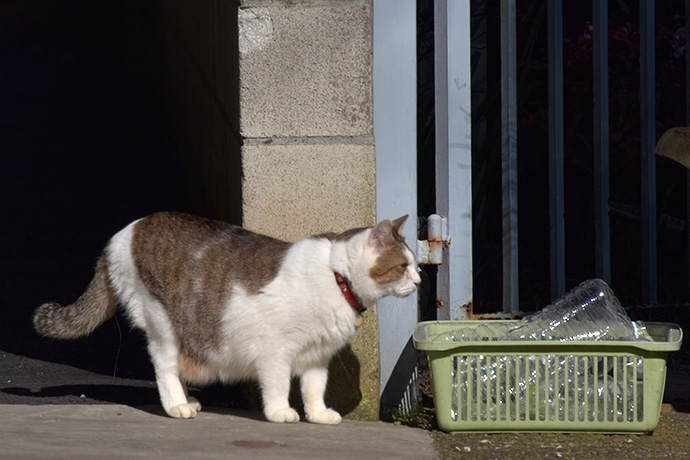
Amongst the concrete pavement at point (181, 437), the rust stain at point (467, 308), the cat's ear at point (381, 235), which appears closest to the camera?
the concrete pavement at point (181, 437)

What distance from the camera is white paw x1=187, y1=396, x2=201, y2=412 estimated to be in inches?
133

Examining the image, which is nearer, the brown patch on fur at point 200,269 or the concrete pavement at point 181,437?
the concrete pavement at point 181,437

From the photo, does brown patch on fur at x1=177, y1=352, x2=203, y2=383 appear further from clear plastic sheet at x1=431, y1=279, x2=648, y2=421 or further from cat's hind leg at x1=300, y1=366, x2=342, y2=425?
clear plastic sheet at x1=431, y1=279, x2=648, y2=421

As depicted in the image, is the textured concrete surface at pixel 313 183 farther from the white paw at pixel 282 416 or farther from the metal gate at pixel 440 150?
the white paw at pixel 282 416

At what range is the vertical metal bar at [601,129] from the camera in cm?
372

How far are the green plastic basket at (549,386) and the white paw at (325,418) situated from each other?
1.17 ft

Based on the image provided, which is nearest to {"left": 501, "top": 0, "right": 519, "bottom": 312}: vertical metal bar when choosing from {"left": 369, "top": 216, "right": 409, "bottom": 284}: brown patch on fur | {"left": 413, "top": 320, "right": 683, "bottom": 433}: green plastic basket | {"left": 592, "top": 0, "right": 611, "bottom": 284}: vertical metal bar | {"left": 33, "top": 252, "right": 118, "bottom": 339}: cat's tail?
{"left": 592, "top": 0, "right": 611, "bottom": 284}: vertical metal bar

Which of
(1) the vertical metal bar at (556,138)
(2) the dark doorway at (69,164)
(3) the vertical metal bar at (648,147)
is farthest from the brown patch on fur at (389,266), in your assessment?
(2) the dark doorway at (69,164)

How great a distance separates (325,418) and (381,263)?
0.59 m

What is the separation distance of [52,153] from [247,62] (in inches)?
252

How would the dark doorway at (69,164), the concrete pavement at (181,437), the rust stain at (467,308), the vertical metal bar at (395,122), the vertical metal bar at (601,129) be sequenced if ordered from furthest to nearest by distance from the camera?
the dark doorway at (69,164)
the vertical metal bar at (601,129)
the rust stain at (467,308)
the vertical metal bar at (395,122)
the concrete pavement at (181,437)

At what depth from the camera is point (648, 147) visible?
385 cm

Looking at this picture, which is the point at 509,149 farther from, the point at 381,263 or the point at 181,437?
the point at 181,437

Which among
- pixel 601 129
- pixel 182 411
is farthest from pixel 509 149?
pixel 182 411
